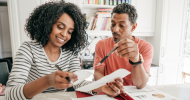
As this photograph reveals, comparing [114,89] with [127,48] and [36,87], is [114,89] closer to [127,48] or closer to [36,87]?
[127,48]

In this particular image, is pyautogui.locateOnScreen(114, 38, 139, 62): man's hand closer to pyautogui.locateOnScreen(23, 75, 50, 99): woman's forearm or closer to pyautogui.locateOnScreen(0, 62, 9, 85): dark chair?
pyautogui.locateOnScreen(23, 75, 50, 99): woman's forearm

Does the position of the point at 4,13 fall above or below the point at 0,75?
above

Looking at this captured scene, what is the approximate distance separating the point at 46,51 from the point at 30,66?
160mm

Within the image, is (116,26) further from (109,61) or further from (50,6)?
(50,6)

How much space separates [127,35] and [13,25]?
1622 millimetres

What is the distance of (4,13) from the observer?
304cm

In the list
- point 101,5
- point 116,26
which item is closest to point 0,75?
point 116,26

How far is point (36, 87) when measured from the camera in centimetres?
58

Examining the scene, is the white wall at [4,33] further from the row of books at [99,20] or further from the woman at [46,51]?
the woman at [46,51]

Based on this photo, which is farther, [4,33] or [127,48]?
[4,33]

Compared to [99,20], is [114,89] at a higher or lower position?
lower

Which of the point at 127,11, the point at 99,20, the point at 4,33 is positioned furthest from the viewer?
the point at 4,33

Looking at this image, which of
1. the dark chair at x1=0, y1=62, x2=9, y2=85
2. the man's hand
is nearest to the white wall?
the dark chair at x1=0, y1=62, x2=9, y2=85

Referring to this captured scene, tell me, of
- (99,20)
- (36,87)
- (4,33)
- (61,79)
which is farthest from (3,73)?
(4,33)
